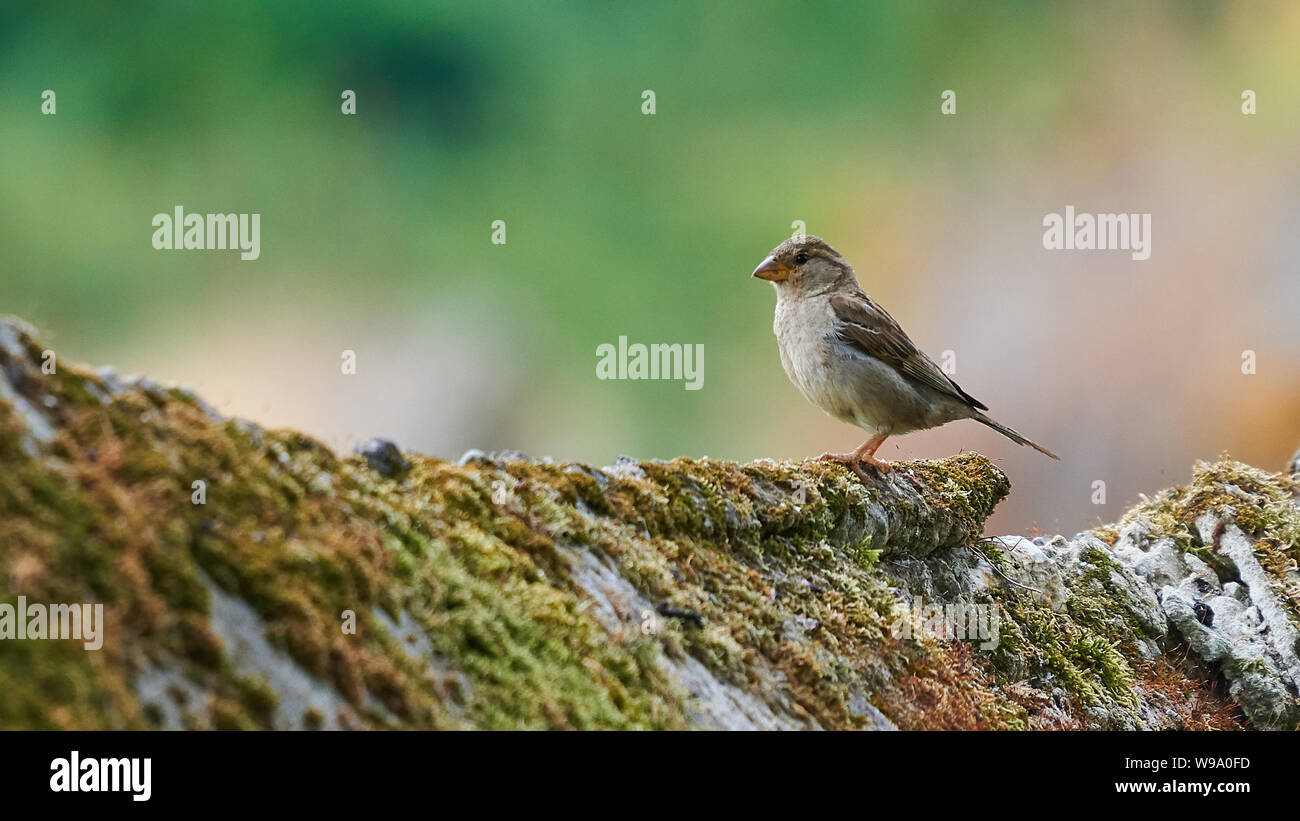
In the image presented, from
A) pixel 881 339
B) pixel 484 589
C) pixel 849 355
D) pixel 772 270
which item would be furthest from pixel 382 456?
pixel 772 270

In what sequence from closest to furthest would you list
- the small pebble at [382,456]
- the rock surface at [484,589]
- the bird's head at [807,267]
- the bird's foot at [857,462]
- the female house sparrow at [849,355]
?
the rock surface at [484,589] → the small pebble at [382,456] → the bird's foot at [857,462] → the female house sparrow at [849,355] → the bird's head at [807,267]

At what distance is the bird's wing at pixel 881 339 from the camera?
30.4ft

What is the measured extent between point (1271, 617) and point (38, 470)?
9846mm

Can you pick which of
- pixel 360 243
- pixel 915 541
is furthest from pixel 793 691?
pixel 360 243

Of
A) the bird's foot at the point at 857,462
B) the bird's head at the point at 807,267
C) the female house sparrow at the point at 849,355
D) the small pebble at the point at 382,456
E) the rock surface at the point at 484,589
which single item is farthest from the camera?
the bird's head at the point at 807,267

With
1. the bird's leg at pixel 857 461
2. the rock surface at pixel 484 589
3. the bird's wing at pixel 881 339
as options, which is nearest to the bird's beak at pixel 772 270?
the bird's wing at pixel 881 339

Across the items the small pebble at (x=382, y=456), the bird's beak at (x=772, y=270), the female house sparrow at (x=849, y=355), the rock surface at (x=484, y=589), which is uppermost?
the bird's beak at (x=772, y=270)

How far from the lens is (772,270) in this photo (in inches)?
387

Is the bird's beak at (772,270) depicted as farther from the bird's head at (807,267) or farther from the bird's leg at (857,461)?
the bird's leg at (857,461)

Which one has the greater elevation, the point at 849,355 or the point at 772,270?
the point at 772,270

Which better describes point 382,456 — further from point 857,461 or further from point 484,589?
point 857,461

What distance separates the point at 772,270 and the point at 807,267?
31 centimetres

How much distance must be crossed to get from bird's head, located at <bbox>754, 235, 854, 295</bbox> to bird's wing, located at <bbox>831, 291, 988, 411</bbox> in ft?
0.82
